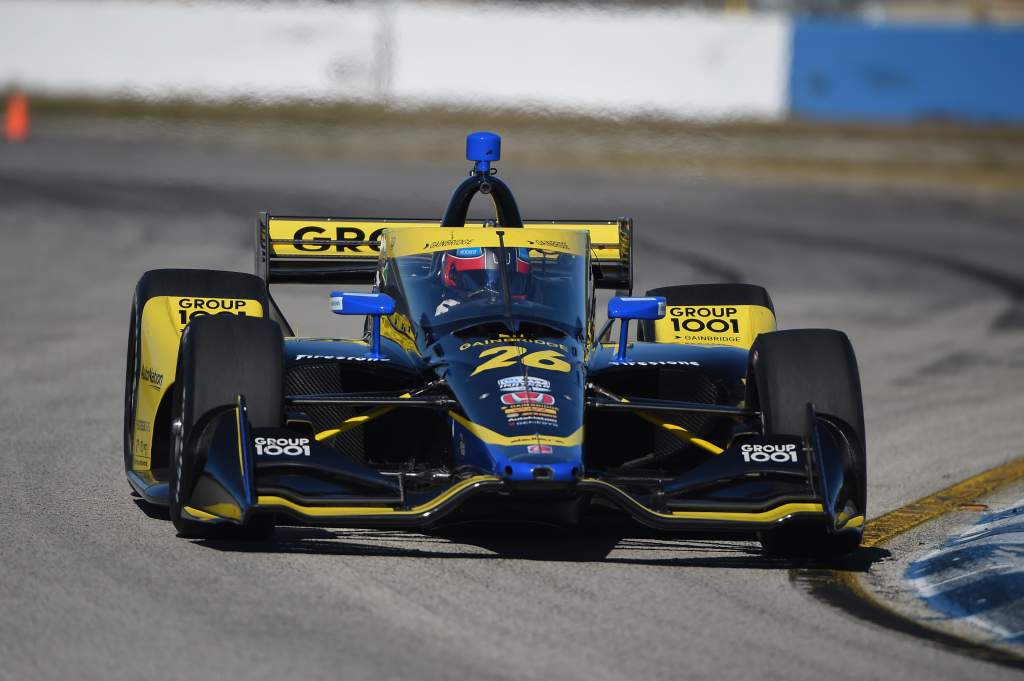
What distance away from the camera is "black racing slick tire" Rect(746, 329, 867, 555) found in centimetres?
767

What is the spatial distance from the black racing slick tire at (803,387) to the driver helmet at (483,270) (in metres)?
1.26

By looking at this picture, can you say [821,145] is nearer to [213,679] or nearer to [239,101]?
[239,101]

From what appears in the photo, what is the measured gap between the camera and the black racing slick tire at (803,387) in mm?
7668

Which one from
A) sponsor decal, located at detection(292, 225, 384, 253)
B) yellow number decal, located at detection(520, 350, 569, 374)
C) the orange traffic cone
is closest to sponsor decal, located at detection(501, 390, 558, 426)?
yellow number decal, located at detection(520, 350, 569, 374)

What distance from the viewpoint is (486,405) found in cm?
751

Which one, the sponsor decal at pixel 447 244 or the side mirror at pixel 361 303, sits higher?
the sponsor decal at pixel 447 244

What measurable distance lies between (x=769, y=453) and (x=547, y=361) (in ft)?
3.58

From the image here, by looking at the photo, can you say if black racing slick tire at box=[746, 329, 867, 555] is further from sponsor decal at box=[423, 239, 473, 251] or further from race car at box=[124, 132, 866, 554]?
sponsor decal at box=[423, 239, 473, 251]

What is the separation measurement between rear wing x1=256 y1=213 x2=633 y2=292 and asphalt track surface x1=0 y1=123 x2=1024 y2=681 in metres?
1.42

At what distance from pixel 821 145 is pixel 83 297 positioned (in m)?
19.7

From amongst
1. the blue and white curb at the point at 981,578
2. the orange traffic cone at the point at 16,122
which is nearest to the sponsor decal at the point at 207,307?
the blue and white curb at the point at 981,578

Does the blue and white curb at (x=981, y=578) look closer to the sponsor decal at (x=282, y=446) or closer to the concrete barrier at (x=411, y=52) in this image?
the sponsor decal at (x=282, y=446)

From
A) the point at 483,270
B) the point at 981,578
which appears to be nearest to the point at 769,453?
the point at 981,578

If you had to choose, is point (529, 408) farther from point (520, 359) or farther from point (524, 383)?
point (520, 359)
